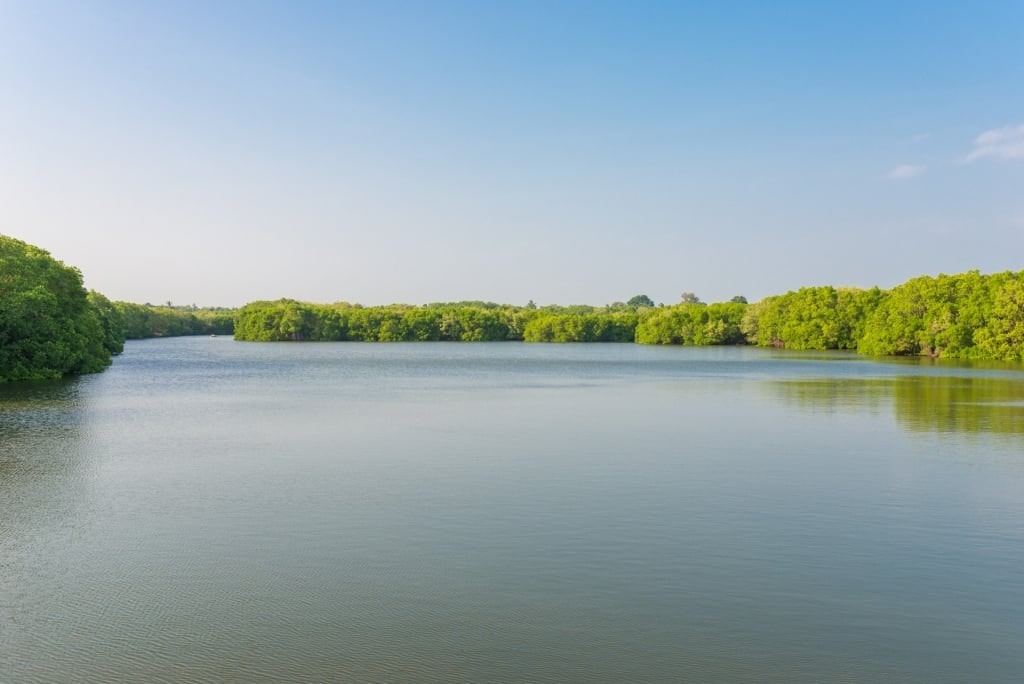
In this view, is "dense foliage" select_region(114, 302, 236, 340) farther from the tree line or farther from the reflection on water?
the reflection on water

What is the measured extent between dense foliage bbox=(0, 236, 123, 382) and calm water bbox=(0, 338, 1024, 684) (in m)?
17.9

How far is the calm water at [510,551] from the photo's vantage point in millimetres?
8648

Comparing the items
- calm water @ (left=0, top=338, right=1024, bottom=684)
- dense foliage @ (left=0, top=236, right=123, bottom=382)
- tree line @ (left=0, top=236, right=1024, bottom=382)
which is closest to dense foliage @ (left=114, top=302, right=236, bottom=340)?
tree line @ (left=0, top=236, right=1024, bottom=382)

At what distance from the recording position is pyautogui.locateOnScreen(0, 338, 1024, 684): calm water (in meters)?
8.65

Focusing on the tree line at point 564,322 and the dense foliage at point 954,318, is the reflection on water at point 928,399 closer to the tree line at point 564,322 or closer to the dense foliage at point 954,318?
the dense foliage at point 954,318

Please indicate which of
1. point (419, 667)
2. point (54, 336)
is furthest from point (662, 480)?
point (54, 336)

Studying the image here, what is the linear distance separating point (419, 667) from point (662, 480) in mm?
11066

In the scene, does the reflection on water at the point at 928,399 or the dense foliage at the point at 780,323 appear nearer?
the reflection on water at the point at 928,399

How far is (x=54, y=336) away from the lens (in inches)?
1841

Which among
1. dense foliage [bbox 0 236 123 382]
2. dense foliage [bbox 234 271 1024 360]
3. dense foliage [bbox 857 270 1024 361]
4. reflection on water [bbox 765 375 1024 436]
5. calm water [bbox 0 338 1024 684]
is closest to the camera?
calm water [bbox 0 338 1024 684]

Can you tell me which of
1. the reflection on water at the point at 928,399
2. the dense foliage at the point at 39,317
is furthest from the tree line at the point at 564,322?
the reflection on water at the point at 928,399

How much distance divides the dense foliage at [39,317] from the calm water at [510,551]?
1794 centimetres

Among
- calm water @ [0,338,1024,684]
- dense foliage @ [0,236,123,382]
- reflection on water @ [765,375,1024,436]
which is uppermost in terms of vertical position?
dense foliage @ [0,236,123,382]

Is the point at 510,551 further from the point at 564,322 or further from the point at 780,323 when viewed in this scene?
the point at 564,322
